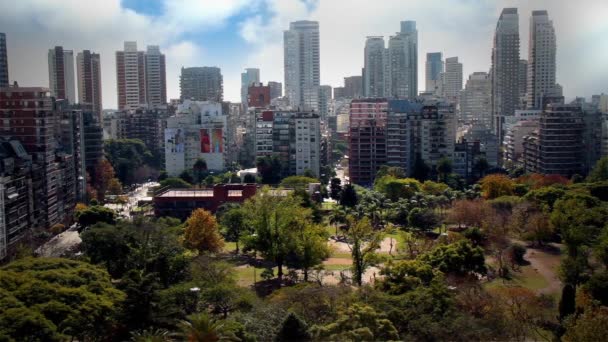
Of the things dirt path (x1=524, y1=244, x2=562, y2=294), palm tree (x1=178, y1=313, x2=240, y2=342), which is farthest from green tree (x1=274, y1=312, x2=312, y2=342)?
dirt path (x1=524, y1=244, x2=562, y2=294)

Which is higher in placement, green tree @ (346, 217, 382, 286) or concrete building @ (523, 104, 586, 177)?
concrete building @ (523, 104, 586, 177)

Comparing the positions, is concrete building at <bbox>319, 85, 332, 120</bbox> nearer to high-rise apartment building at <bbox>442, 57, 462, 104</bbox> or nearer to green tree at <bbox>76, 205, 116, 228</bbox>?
high-rise apartment building at <bbox>442, 57, 462, 104</bbox>

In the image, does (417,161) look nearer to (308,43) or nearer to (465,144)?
(465,144)

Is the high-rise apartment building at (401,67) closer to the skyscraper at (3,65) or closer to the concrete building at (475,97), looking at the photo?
the concrete building at (475,97)

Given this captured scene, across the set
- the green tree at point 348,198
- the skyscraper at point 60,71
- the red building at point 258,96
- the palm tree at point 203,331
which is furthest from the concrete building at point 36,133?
the red building at point 258,96

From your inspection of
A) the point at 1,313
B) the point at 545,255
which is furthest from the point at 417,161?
the point at 1,313

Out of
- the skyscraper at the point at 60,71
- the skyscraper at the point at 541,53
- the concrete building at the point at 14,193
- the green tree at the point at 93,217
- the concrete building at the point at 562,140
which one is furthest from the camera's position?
the skyscraper at the point at 60,71

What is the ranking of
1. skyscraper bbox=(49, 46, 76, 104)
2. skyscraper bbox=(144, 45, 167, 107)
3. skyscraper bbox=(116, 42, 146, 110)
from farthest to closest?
skyscraper bbox=(144, 45, 167, 107) → skyscraper bbox=(116, 42, 146, 110) → skyscraper bbox=(49, 46, 76, 104)
